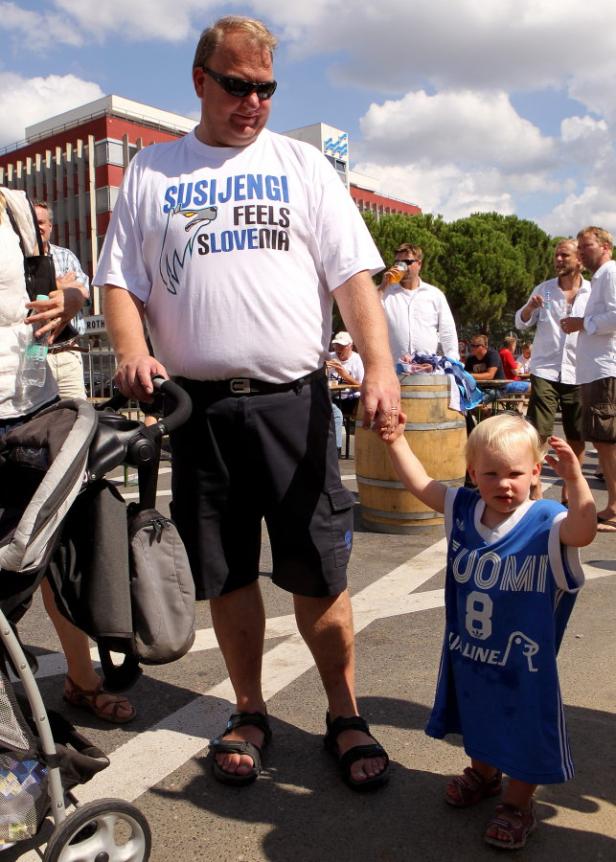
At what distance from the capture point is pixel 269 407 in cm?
261

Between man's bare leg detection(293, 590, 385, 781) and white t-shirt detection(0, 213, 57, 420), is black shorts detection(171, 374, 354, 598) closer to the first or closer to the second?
man's bare leg detection(293, 590, 385, 781)

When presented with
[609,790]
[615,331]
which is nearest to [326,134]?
[615,331]

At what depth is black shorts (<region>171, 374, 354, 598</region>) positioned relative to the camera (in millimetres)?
2621

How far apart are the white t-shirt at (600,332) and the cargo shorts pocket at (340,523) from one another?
402cm

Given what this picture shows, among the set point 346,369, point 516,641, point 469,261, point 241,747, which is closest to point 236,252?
point 516,641

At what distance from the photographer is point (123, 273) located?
2682 mm

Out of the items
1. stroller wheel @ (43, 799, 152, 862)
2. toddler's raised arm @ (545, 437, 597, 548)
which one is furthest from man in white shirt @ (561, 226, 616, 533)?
stroller wheel @ (43, 799, 152, 862)

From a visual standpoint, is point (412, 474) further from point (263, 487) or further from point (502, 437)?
point (263, 487)

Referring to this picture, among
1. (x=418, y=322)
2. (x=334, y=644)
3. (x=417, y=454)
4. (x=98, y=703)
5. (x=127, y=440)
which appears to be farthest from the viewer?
(x=418, y=322)

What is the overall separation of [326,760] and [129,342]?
4.98 feet

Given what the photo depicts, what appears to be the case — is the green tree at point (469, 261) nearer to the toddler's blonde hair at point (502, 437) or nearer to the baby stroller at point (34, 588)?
the toddler's blonde hair at point (502, 437)

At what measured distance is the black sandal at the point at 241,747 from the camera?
2.61 meters

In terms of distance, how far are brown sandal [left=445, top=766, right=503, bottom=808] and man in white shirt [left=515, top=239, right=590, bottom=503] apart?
179 inches

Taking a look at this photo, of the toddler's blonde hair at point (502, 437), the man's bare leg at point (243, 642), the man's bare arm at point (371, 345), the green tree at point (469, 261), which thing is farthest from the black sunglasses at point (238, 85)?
the green tree at point (469, 261)
